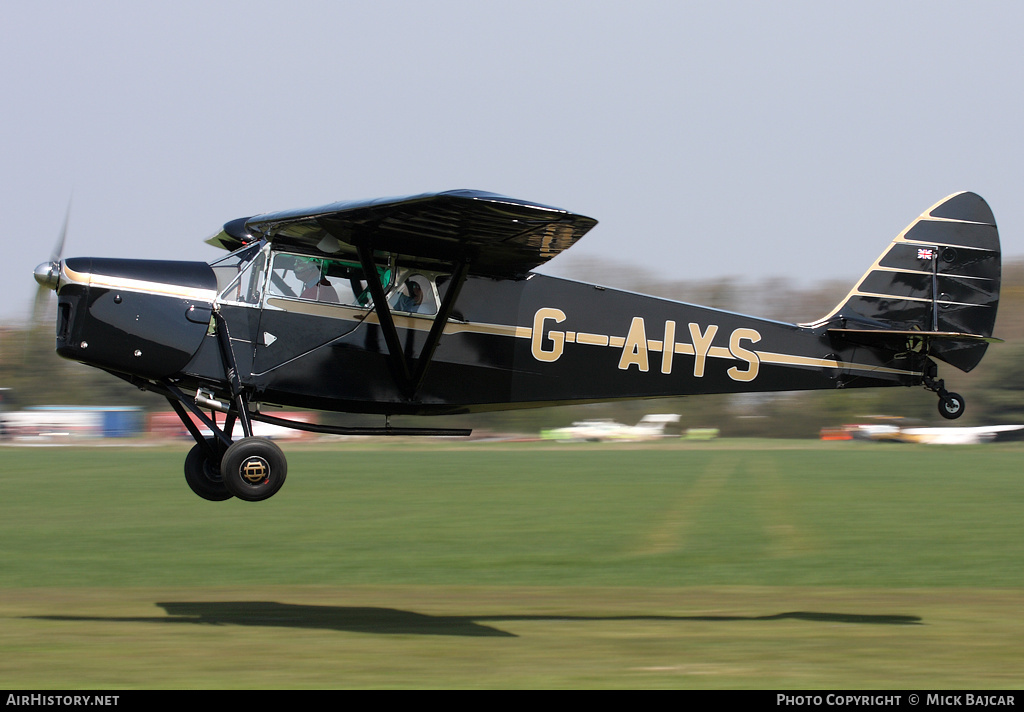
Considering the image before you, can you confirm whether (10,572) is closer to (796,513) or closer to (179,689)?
(179,689)

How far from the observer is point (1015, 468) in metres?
45.2

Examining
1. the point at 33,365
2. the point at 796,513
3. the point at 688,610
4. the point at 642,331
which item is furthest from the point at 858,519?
the point at 33,365

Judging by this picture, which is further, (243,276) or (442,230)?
(243,276)

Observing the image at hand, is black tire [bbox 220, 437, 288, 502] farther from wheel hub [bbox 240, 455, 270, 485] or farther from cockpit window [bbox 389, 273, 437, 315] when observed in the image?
cockpit window [bbox 389, 273, 437, 315]

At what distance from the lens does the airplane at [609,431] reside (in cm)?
7475

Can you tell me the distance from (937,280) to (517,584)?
7.58 m

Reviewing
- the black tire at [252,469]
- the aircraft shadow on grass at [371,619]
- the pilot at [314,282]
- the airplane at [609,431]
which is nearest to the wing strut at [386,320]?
the pilot at [314,282]

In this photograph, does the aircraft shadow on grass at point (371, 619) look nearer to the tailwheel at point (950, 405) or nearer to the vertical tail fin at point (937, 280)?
the tailwheel at point (950, 405)

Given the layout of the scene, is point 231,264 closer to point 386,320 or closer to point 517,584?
point 386,320

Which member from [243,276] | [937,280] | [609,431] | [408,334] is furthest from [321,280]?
[609,431]

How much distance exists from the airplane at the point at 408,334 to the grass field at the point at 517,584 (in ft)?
6.91

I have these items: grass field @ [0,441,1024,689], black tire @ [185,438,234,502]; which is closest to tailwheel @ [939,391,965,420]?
grass field @ [0,441,1024,689]

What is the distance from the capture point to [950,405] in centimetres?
1139
